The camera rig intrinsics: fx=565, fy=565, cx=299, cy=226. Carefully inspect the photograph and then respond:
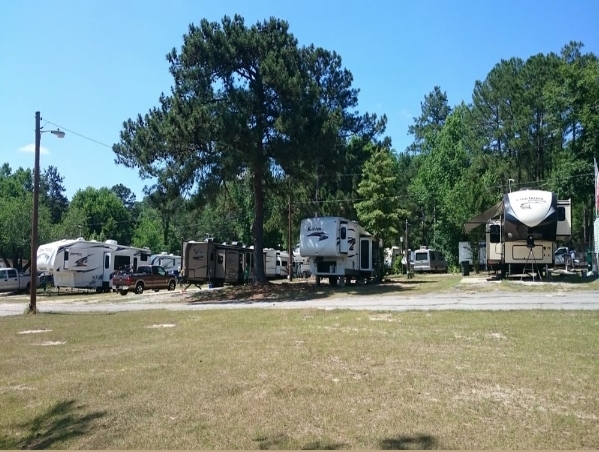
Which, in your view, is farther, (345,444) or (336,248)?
(336,248)

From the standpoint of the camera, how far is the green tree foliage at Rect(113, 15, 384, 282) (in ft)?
93.8

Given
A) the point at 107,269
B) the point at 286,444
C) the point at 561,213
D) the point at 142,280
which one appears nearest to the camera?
the point at 286,444

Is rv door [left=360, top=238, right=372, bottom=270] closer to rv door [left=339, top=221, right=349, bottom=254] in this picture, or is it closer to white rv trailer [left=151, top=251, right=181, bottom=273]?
rv door [left=339, top=221, right=349, bottom=254]

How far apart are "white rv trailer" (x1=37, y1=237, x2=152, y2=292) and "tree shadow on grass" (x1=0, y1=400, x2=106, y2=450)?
108 feet

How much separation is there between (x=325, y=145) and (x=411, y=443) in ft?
83.9

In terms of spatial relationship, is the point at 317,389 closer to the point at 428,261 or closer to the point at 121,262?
the point at 121,262

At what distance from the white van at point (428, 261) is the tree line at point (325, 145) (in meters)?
1.66

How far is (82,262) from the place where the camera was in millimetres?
38156

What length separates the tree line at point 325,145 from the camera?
96.5ft

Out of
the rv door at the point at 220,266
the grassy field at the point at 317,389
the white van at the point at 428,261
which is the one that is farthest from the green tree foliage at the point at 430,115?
the grassy field at the point at 317,389

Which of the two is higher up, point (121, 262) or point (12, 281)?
point (121, 262)

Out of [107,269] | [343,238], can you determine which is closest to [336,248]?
[343,238]

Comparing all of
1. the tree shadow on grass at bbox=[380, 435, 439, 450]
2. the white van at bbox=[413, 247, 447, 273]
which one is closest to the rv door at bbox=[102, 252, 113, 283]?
the white van at bbox=[413, 247, 447, 273]

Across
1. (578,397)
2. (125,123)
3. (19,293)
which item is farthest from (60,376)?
(19,293)
